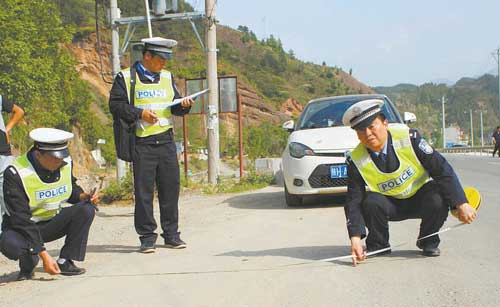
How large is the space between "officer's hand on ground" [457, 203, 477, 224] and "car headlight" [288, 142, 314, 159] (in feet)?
12.4

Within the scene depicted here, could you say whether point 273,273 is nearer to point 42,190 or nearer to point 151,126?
point 42,190

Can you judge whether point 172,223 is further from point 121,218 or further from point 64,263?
point 121,218

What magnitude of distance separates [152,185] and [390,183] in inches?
89.0

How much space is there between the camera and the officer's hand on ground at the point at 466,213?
4492 millimetres

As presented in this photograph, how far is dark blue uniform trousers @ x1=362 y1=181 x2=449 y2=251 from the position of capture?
4793mm

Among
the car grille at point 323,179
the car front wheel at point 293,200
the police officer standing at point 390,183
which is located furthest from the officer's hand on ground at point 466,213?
the car front wheel at point 293,200

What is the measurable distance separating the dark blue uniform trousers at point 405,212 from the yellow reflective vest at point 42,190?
2.30 m

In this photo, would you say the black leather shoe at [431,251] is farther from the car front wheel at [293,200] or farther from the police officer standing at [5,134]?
the car front wheel at [293,200]

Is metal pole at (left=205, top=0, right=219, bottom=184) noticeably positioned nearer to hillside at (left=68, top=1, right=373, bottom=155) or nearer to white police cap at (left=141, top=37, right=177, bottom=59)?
white police cap at (left=141, top=37, right=177, bottom=59)

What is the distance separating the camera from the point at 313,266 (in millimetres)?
4750

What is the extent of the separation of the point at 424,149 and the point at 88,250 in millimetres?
3409

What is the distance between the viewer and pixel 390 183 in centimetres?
484

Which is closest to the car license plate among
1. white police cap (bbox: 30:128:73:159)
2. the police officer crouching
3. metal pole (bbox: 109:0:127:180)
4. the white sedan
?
the white sedan

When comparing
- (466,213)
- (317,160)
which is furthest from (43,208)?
(317,160)
